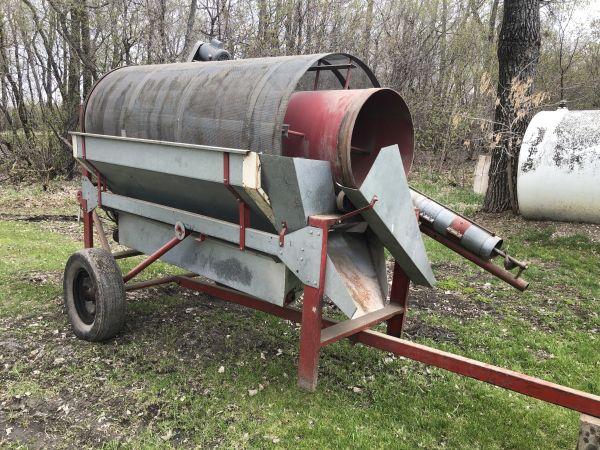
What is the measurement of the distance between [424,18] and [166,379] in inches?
586

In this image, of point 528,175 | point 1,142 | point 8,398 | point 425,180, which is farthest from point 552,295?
point 1,142

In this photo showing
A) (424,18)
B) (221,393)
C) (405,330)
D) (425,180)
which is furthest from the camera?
(424,18)

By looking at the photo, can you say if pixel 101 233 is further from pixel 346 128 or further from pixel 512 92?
pixel 512 92

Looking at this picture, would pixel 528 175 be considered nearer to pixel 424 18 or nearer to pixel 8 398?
pixel 8 398

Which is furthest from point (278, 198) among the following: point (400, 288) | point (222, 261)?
point (400, 288)

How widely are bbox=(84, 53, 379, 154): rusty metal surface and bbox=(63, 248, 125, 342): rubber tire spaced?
1.04m

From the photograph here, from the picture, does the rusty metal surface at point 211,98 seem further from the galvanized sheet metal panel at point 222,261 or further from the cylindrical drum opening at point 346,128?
the galvanized sheet metal panel at point 222,261

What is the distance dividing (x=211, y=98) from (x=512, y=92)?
654 centimetres

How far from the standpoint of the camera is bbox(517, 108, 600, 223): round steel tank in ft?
25.6

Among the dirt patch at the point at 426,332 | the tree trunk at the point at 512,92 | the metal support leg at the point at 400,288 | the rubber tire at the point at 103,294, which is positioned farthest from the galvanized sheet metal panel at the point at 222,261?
the tree trunk at the point at 512,92

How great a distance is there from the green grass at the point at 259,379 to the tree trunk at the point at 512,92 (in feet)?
12.3

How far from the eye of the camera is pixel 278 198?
3.22m

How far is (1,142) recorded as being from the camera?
13.4 m

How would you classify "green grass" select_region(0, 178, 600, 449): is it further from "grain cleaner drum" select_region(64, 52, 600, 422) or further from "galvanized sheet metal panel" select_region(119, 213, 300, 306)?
"galvanized sheet metal panel" select_region(119, 213, 300, 306)
